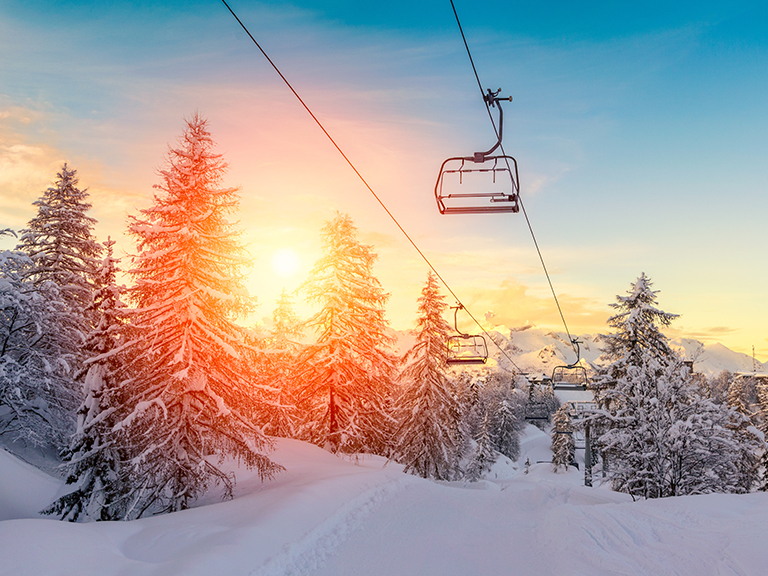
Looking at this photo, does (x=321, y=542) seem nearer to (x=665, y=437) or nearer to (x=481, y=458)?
(x=665, y=437)

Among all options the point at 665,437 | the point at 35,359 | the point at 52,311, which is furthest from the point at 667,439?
the point at 35,359

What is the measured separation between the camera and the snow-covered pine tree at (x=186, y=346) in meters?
14.0

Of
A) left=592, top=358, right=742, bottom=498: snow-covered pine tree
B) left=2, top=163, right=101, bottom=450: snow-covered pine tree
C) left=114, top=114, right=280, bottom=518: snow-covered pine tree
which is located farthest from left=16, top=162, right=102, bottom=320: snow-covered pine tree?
left=592, top=358, right=742, bottom=498: snow-covered pine tree

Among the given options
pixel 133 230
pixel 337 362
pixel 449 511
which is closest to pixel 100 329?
pixel 133 230

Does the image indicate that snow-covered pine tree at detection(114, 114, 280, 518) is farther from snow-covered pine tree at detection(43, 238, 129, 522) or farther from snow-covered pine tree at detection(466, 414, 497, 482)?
snow-covered pine tree at detection(466, 414, 497, 482)

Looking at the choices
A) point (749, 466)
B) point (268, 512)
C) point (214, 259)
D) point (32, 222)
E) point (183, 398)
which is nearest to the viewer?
point (268, 512)

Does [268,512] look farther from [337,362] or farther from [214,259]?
[337,362]

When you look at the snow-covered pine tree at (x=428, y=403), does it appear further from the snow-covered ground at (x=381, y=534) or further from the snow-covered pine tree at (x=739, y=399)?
the snow-covered pine tree at (x=739, y=399)

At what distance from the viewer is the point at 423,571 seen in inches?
368

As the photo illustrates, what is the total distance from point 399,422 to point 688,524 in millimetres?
17722

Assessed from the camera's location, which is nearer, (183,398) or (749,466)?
(183,398)

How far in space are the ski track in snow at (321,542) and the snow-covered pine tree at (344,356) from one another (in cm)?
934

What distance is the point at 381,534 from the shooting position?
37.1 ft

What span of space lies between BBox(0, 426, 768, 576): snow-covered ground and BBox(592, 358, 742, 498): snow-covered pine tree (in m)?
4.08
